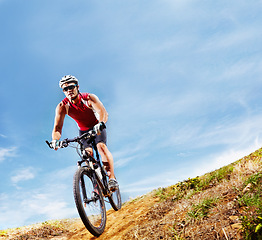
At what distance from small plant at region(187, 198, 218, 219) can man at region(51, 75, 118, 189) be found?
3332 millimetres

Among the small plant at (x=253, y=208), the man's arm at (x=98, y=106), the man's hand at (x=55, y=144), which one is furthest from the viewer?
the man's arm at (x=98, y=106)

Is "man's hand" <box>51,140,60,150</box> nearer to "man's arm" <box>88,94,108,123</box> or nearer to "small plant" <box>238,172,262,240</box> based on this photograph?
"man's arm" <box>88,94,108,123</box>

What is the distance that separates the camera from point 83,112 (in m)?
7.63

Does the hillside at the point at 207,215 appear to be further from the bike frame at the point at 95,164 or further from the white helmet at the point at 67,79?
the white helmet at the point at 67,79

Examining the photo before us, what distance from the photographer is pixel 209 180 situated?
6977mm

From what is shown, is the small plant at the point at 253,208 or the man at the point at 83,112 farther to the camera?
the man at the point at 83,112

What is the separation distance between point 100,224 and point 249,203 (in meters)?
3.76

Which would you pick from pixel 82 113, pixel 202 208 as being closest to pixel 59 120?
pixel 82 113

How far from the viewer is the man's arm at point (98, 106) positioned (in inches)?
288

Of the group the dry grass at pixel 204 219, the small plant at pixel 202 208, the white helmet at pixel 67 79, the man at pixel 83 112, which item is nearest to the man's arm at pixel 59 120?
the man at pixel 83 112

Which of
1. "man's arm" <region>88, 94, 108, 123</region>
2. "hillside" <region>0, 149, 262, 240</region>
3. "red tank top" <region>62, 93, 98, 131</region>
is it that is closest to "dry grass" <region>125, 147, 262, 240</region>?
"hillside" <region>0, 149, 262, 240</region>

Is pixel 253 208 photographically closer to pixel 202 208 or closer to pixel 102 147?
pixel 202 208

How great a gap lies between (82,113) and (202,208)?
14.7 ft

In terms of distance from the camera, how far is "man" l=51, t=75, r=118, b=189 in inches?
281
